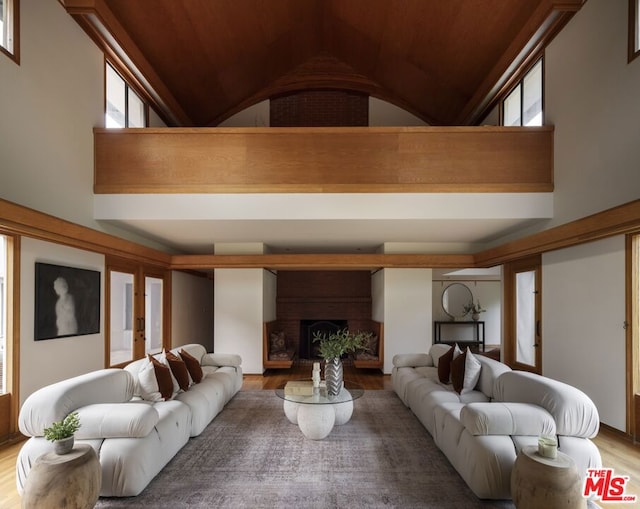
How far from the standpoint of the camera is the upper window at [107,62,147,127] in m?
5.30

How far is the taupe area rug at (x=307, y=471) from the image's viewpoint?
2682 millimetres

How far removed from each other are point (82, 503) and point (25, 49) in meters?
3.76

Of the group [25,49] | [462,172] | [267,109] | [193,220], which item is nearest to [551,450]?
[462,172]

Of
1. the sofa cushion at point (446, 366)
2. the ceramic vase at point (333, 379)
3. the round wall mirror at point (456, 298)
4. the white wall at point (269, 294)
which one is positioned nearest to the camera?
the ceramic vase at point (333, 379)

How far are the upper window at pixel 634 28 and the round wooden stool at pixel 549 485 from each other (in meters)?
3.41

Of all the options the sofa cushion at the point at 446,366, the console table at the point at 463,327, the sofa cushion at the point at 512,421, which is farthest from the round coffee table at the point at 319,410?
the console table at the point at 463,327

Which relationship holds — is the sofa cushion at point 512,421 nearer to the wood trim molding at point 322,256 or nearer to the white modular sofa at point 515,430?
the white modular sofa at point 515,430

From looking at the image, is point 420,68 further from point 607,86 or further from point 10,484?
point 10,484

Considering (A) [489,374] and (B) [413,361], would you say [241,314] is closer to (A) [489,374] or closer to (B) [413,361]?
(B) [413,361]

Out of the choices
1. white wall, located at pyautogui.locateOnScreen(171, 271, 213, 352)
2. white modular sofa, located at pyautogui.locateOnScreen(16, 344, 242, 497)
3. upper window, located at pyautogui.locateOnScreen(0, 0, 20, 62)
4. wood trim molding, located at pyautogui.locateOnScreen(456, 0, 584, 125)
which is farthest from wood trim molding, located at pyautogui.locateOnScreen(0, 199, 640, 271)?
wood trim molding, located at pyautogui.locateOnScreen(456, 0, 584, 125)

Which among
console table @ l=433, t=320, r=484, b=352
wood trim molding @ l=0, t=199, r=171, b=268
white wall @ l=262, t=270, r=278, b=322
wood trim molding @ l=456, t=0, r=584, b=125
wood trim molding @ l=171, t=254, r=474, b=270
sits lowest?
console table @ l=433, t=320, r=484, b=352

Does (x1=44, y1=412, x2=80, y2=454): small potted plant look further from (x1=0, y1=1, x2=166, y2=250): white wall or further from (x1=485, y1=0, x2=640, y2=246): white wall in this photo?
(x1=485, y1=0, x2=640, y2=246): white wall

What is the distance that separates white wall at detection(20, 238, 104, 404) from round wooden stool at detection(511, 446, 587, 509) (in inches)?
161

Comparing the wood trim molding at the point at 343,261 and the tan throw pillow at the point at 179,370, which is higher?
the wood trim molding at the point at 343,261
